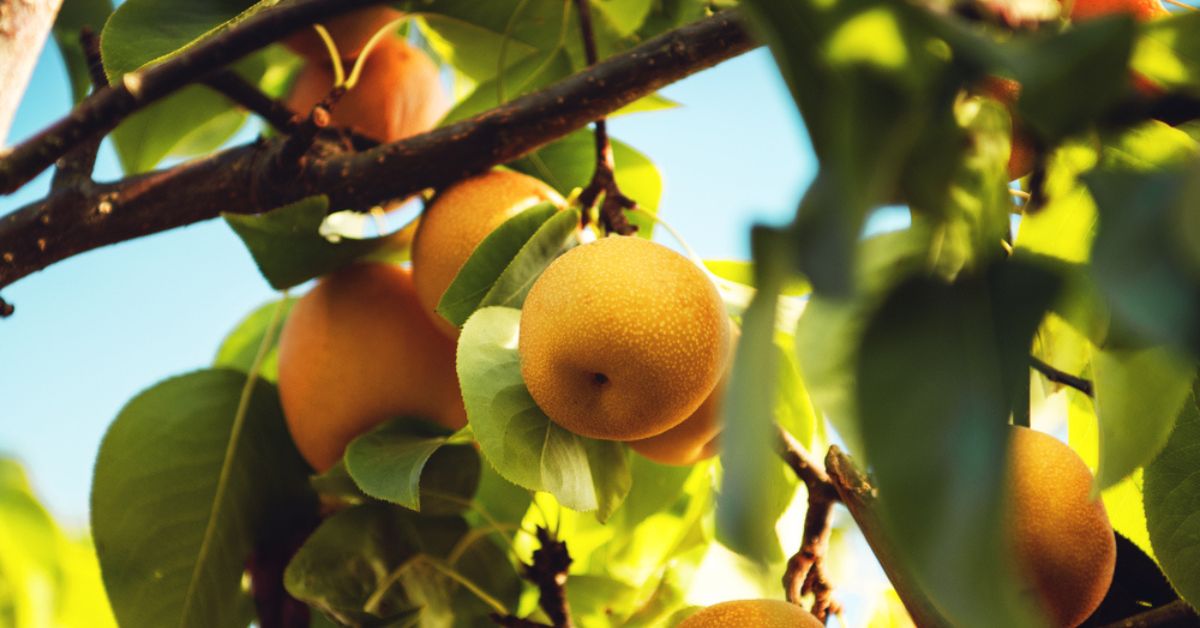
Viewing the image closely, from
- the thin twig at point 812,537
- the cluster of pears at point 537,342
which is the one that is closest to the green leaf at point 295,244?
the cluster of pears at point 537,342

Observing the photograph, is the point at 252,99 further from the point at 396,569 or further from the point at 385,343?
the point at 396,569

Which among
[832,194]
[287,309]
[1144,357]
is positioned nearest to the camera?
[832,194]

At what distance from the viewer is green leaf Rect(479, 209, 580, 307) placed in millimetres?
654

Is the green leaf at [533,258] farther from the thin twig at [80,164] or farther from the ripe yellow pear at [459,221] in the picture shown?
the thin twig at [80,164]

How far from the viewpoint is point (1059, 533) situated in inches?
20.6

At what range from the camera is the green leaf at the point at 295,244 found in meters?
0.75

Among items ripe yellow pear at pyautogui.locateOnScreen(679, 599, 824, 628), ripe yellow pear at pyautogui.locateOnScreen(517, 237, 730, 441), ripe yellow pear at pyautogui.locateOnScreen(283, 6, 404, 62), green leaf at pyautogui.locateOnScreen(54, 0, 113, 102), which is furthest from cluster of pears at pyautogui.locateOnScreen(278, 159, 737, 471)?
green leaf at pyautogui.locateOnScreen(54, 0, 113, 102)

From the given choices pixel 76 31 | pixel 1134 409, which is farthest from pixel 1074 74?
pixel 76 31

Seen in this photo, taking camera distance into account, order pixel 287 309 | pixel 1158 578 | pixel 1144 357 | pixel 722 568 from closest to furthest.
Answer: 1. pixel 1144 357
2. pixel 1158 578
3. pixel 722 568
4. pixel 287 309

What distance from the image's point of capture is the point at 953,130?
0.29m

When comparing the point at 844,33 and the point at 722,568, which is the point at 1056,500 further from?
the point at 722,568

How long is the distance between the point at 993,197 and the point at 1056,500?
0.26m

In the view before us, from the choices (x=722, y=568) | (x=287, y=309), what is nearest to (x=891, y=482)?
→ (x=722, y=568)

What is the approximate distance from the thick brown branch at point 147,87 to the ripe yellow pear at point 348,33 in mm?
220
